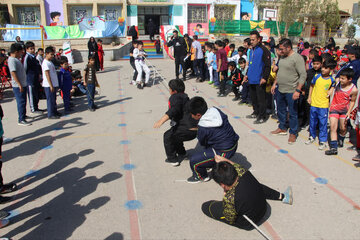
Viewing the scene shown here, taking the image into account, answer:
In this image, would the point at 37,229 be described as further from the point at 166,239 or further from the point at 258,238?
the point at 258,238

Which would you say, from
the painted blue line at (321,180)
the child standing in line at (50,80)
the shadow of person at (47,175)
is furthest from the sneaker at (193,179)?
the child standing in line at (50,80)

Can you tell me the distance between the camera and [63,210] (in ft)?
11.8

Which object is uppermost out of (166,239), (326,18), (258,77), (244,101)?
(326,18)

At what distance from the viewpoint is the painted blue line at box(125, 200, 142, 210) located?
12.1ft

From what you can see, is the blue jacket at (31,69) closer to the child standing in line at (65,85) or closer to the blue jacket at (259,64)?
the child standing in line at (65,85)

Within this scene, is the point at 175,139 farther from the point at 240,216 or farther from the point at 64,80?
the point at 64,80

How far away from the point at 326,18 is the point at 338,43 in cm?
311

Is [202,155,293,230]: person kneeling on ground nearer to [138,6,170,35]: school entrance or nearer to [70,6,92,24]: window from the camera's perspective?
[138,6,170,35]: school entrance

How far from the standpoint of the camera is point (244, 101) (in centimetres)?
859

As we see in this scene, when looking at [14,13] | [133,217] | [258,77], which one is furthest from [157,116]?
[14,13]

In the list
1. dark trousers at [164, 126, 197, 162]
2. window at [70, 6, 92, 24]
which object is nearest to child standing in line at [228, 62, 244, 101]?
dark trousers at [164, 126, 197, 162]

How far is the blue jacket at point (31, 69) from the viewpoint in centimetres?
727

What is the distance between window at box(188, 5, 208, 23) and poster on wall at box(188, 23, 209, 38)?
0.73m

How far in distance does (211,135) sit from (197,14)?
95.1ft
